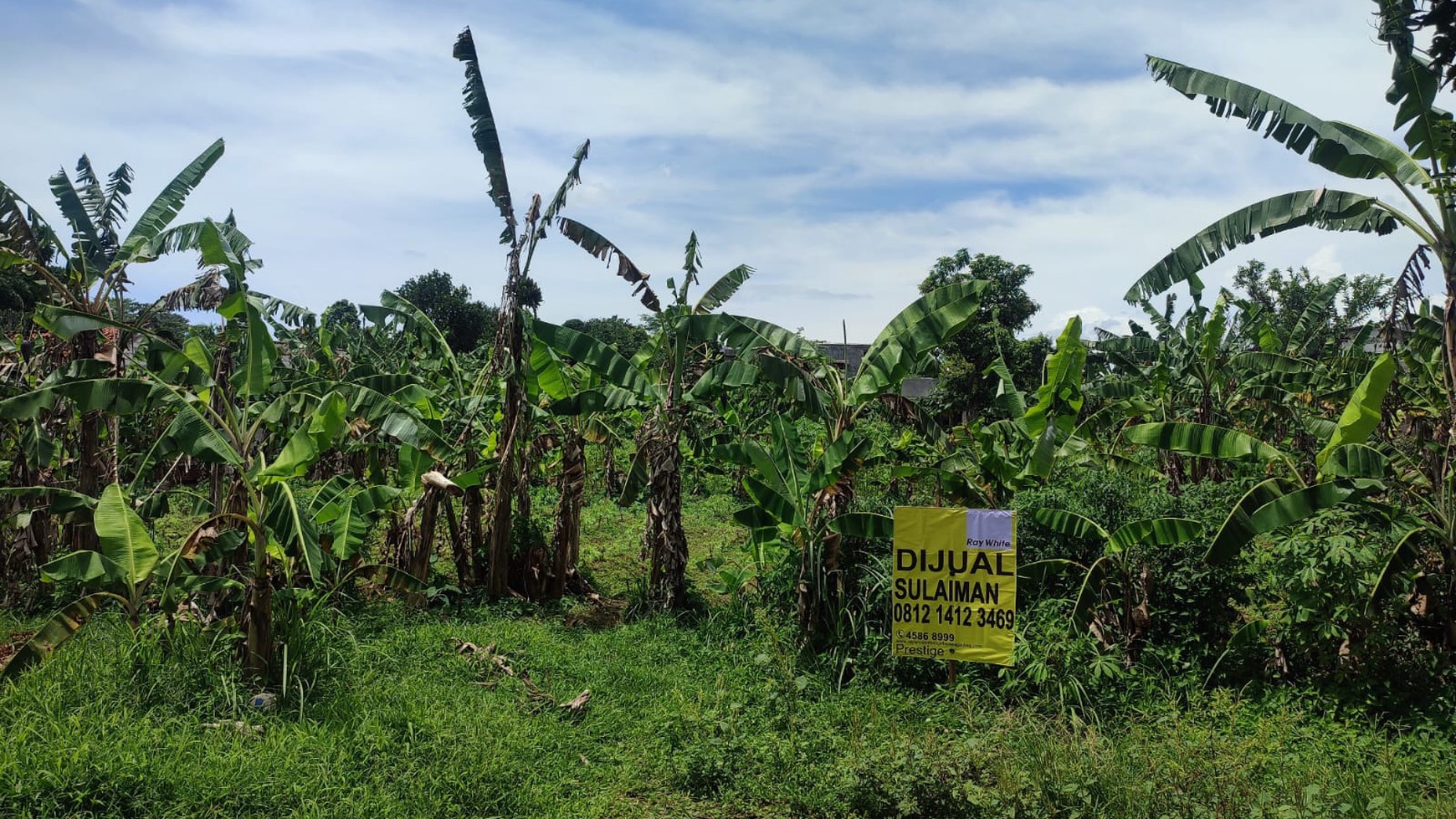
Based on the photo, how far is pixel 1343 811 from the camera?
4.55 metres

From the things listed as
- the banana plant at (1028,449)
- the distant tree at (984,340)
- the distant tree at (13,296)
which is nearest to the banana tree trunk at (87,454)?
the banana plant at (1028,449)

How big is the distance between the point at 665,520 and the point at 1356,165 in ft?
21.9

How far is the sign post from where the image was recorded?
252 inches

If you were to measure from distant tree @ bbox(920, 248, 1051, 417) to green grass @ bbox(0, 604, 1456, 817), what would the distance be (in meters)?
20.4

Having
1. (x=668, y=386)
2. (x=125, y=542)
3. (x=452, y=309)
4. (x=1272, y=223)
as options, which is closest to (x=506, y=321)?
(x=668, y=386)

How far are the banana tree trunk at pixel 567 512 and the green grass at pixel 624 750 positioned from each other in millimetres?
2777

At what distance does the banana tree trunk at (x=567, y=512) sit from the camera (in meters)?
9.99

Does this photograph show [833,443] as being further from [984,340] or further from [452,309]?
[452,309]

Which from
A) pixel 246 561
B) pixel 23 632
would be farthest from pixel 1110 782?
pixel 23 632

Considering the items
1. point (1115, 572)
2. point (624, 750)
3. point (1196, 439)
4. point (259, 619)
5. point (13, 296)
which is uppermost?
point (13, 296)

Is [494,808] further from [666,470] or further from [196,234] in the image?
[196,234]

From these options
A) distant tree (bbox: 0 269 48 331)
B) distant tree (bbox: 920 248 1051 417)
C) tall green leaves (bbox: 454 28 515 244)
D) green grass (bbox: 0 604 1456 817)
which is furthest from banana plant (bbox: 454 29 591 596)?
distant tree (bbox: 0 269 48 331)

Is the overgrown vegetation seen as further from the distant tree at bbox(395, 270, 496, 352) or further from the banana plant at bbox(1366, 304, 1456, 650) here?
the distant tree at bbox(395, 270, 496, 352)

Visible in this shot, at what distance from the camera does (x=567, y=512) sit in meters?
10.1
